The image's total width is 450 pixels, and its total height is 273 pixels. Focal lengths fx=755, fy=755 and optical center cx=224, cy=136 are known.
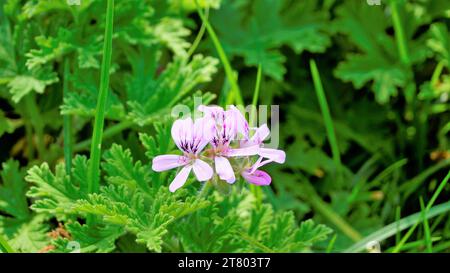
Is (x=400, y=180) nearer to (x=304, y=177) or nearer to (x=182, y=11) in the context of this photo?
(x=304, y=177)

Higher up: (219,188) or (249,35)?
(249,35)

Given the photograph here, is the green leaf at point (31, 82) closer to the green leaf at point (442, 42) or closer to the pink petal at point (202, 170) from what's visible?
the pink petal at point (202, 170)

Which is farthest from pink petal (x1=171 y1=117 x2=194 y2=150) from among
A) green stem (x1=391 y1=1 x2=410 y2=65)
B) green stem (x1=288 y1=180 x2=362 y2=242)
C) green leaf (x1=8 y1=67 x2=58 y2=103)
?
green stem (x1=391 y1=1 x2=410 y2=65)

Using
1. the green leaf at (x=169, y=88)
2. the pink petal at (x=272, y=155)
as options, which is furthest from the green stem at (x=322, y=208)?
the pink petal at (x=272, y=155)

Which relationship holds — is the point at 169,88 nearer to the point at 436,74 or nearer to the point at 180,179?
the point at 180,179

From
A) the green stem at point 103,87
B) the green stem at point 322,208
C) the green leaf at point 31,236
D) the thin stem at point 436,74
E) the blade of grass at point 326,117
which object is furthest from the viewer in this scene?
the thin stem at point 436,74
